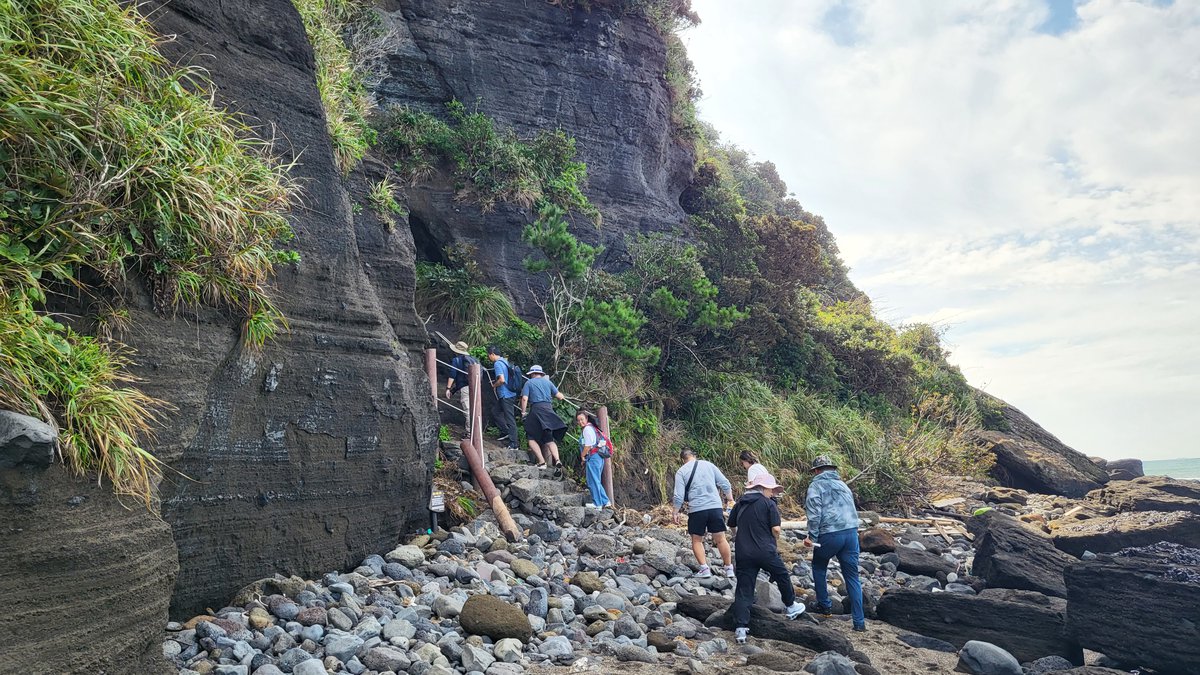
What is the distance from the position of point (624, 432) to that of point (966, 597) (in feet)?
21.7

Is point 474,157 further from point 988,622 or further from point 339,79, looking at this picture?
point 988,622

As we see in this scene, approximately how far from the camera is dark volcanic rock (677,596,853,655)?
6.45m

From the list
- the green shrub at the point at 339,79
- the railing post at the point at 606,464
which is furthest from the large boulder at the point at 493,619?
the railing post at the point at 606,464

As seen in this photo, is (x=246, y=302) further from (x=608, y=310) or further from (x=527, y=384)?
(x=608, y=310)

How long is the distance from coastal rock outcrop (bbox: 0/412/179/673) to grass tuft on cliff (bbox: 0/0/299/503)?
0.68ft

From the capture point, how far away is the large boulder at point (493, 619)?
581cm

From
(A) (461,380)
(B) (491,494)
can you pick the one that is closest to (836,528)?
(B) (491,494)

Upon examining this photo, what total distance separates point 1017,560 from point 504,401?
7.60 m

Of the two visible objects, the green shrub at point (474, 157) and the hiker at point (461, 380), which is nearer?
the hiker at point (461, 380)

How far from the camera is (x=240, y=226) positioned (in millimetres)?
5754

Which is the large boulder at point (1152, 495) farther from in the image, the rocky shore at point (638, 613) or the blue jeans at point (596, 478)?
the blue jeans at point (596, 478)

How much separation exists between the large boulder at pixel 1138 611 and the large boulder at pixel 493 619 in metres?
5.45

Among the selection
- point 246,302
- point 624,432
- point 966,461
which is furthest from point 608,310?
point 966,461

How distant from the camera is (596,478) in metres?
11.2
